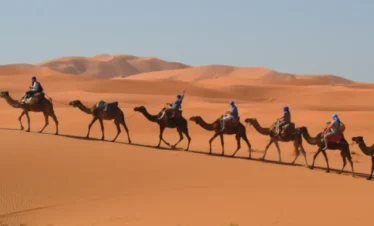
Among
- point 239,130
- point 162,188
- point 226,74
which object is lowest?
point 162,188

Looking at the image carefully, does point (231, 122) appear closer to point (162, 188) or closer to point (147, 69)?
point (162, 188)

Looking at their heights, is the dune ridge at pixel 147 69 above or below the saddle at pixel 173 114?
above

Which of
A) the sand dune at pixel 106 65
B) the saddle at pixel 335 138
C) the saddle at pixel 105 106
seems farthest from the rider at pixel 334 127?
Result: the sand dune at pixel 106 65

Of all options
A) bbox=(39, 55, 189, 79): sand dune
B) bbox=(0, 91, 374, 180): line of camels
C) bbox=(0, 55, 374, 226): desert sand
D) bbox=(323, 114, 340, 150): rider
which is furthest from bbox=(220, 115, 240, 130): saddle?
bbox=(39, 55, 189, 79): sand dune

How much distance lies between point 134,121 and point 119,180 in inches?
700

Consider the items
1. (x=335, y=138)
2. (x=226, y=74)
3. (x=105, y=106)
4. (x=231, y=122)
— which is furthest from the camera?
(x=226, y=74)

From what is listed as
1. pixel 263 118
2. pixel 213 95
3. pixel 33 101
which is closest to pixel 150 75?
pixel 213 95

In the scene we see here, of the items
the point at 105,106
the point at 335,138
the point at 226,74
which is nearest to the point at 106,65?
the point at 226,74

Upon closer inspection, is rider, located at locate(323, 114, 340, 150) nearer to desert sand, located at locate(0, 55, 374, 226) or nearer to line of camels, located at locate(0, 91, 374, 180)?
line of camels, located at locate(0, 91, 374, 180)

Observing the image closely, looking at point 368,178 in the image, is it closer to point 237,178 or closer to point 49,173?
point 237,178

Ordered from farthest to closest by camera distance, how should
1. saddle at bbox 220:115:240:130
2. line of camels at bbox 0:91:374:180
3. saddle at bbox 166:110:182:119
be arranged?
saddle at bbox 166:110:182:119 < saddle at bbox 220:115:240:130 < line of camels at bbox 0:91:374:180

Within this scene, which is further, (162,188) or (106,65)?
(106,65)

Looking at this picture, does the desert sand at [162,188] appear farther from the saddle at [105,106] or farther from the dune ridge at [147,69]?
the dune ridge at [147,69]

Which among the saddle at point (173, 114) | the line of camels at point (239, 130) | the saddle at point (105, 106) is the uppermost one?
the saddle at point (105, 106)
